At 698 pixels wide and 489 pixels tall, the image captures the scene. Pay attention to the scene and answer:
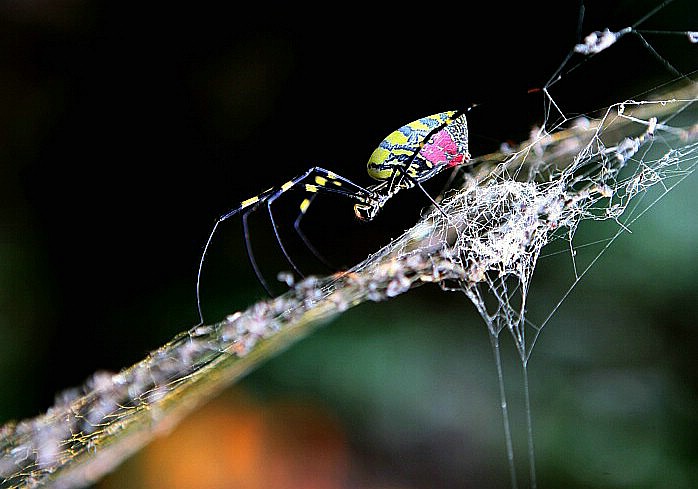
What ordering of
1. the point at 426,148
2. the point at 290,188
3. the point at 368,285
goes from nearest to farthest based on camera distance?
1. the point at 368,285
2. the point at 426,148
3. the point at 290,188

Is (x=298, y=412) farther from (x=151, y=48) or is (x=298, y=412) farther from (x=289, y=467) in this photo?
(x=151, y=48)

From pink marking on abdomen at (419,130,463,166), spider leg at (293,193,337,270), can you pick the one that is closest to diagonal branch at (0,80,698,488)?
pink marking on abdomen at (419,130,463,166)

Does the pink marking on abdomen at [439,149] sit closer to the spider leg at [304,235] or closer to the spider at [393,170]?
the spider at [393,170]

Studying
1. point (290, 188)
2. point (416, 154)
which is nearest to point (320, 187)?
point (290, 188)

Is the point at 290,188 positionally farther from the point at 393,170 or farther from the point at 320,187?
the point at 393,170

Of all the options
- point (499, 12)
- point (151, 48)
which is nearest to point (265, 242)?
point (151, 48)

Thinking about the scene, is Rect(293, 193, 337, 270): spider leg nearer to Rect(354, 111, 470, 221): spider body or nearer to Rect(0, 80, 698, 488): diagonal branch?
Rect(354, 111, 470, 221): spider body

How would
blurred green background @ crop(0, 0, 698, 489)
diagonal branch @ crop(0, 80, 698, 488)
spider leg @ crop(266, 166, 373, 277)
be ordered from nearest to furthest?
diagonal branch @ crop(0, 80, 698, 488), blurred green background @ crop(0, 0, 698, 489), spider leg @ crop(266, 166, 373, 277)
